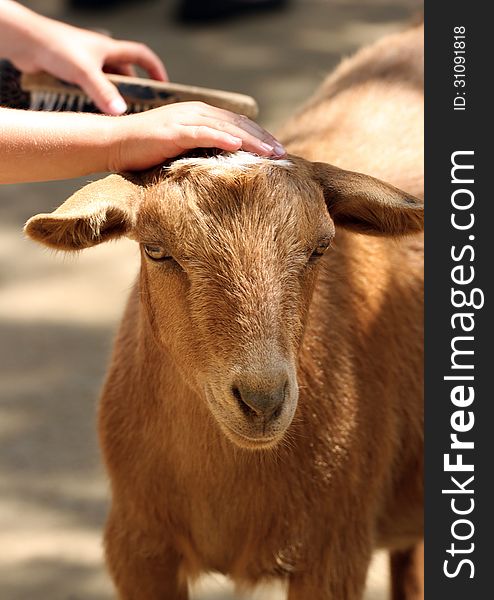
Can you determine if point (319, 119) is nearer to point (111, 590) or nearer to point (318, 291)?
point (318, 291)

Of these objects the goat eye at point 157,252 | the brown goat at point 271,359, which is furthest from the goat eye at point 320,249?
the goat eye at point 157,252

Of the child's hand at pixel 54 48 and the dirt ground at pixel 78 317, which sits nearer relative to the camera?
the child's hand at pixel 54 48

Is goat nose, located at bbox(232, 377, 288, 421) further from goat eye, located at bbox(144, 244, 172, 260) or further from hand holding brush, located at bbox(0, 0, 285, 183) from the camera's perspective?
hand holding brush, located at bbox(0, 0, 285, 183)

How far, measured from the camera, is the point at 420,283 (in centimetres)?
433

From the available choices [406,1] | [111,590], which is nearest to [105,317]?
[111,590]

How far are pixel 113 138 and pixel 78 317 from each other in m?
3.51

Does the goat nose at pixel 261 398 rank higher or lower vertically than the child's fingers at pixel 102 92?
lower

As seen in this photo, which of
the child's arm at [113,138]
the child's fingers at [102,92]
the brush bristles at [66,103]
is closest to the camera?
the child's arm at [113,138]

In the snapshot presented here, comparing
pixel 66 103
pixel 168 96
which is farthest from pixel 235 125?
pixel 66 103

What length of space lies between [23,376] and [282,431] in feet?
11.0

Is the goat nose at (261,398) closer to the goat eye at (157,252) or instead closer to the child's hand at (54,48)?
the goat eye at (157,252)

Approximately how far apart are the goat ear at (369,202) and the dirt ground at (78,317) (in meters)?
1.99

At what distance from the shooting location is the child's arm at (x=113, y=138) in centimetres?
320

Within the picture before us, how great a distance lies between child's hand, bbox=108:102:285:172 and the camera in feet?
10.4
